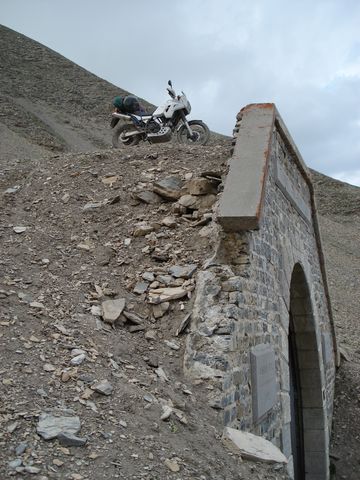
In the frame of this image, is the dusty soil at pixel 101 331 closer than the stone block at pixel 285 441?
Yes

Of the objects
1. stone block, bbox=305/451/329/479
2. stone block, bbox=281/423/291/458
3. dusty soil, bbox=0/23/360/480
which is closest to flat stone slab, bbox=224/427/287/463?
dusty soil, bbox=0/23/360/480

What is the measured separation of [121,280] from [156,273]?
0.36 meters

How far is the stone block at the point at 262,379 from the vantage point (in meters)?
4.19

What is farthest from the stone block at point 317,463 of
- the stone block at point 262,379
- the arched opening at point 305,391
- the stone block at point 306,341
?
the stone block at point 262,379

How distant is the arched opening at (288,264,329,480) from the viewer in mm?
7060

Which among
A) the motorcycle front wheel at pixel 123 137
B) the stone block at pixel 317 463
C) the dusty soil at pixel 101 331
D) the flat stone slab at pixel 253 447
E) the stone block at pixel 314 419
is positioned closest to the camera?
the dusty soil at pixel 101 331

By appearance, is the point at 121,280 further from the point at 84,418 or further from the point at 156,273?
the point at 84,418

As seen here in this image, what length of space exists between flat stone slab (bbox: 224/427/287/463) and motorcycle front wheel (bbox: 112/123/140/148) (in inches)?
256

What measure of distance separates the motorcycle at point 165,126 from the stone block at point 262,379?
17.3 ft

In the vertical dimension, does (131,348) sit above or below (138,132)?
below

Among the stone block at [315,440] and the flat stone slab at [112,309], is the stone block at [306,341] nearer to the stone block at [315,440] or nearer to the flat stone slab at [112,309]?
the stone block at [315,440]

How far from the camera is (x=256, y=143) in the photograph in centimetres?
528

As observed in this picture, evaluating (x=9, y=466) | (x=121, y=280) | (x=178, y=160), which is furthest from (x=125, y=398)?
(x=178, y=160)

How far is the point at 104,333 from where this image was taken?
12.7ft
